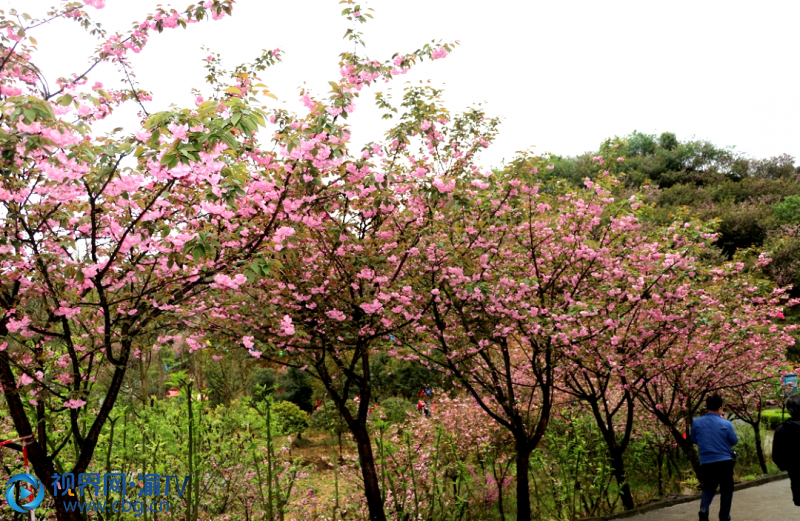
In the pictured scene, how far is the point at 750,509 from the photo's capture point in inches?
279

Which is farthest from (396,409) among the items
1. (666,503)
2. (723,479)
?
(723,479)

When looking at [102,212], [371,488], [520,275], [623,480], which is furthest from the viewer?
[623,480]

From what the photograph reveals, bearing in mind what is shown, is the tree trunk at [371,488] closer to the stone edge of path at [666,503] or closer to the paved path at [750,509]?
the stone edge of path at [666,503]

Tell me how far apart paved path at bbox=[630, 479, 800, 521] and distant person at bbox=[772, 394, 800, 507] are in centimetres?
165

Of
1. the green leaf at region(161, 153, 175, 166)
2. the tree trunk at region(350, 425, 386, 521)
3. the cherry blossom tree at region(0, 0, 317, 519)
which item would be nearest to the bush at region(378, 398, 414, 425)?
the tree trunk at region(350, 425, 386, 521)

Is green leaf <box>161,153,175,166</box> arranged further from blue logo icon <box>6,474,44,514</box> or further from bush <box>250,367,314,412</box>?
bush <box>250,367,314,412</box>

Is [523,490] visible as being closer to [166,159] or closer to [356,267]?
[356,267]

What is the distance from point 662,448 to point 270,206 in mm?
8789

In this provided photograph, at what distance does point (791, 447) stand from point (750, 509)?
8.76 ft

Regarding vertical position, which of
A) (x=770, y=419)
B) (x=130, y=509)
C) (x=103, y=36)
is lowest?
(x=770, y=419)

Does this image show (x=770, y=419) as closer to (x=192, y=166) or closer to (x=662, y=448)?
(x=662, y=448)

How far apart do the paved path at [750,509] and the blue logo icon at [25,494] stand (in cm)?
635

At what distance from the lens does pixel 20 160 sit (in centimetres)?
334

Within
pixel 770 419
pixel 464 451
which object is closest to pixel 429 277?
pixel 464 451
